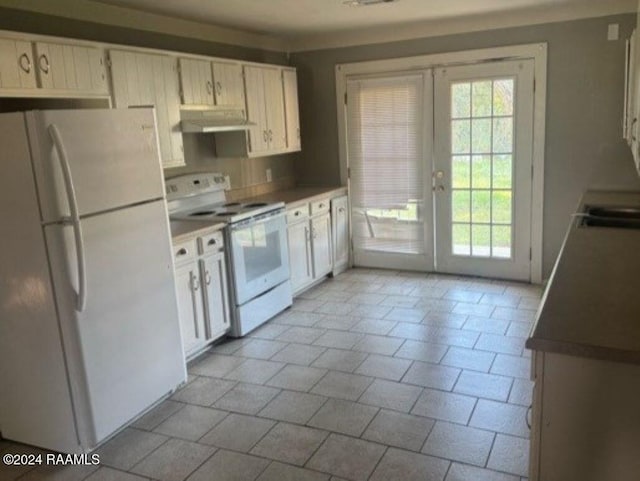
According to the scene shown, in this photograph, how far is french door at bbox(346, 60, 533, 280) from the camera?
16.3 ft

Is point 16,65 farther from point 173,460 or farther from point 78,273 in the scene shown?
point 173,460

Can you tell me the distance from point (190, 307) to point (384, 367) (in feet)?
4.34

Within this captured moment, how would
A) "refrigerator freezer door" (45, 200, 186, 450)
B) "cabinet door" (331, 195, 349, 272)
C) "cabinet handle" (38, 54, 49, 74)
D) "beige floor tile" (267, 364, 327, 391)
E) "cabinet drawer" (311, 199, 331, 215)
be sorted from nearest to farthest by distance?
"refrigerator freezer door" (45, 200, 186, 450) < "cabinet handle" (38, 54, 49, 74) < "beige floor tile" (267, 364, 327, 391) < "cabinet drawer" (311, 199, 331, 215) < "cabinet door" (331, 195, 349, 272)

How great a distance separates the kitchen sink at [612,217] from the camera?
3.30m

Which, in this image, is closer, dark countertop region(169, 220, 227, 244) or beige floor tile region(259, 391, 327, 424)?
beige floor tile region(259, 391, 327, 424)

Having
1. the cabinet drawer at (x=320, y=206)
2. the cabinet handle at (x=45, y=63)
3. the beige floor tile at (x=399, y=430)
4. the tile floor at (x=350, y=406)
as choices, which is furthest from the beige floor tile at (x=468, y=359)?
the cabinet handle at (x=45, y=63)

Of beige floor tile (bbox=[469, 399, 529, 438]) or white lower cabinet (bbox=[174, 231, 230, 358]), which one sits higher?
white lower cabinet (bbox=[174, 231, 230, 358])

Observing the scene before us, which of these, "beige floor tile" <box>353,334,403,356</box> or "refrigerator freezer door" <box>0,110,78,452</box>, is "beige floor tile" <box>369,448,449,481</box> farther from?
"refrigerator freezer door" <box>0,110,78,452</box>

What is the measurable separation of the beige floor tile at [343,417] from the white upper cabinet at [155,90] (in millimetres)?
2008

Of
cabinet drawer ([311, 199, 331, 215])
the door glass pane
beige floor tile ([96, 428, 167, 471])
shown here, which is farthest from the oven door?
the door glass pane

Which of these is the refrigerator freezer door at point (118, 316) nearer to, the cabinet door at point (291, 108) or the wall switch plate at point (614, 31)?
the cabinet door at point (291, 108)

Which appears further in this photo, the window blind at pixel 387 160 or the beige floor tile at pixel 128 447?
the window blind at pixel 387 160

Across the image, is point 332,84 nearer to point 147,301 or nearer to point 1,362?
point 147,301

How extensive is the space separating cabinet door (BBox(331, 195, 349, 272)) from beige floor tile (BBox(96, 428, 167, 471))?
3.04 m
